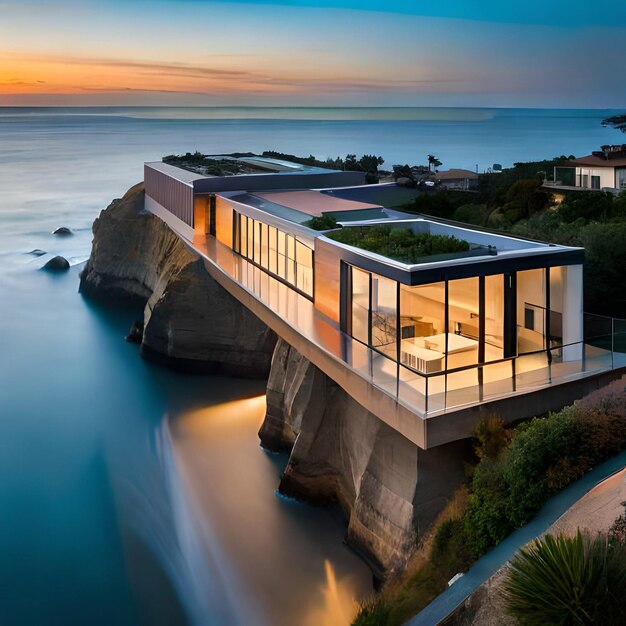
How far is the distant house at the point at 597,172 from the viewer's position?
3697 cm

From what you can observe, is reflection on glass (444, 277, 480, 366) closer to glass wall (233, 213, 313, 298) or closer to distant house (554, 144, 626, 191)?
glass wall (233, 213, 313, 298)

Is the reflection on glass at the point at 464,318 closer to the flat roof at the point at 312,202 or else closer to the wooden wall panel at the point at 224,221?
the flat roof at the point at 312,202

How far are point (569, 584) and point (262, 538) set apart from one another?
400 inches

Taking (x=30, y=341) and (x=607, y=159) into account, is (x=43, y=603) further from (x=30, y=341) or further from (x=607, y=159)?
(x=607, y=159)

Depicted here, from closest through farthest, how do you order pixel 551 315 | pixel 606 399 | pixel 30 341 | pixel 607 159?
pixel 606 399, pixel 551 315, pixel 30 341, pixel 607 159

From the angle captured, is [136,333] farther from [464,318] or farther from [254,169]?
[464,318]

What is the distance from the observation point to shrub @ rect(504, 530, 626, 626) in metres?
8.16

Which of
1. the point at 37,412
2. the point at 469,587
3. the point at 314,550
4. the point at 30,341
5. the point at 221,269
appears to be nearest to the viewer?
the point at 469,587

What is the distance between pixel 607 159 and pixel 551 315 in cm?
Answer: 2676

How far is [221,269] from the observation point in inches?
944

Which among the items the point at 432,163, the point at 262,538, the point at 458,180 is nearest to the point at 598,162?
the point at 458,180

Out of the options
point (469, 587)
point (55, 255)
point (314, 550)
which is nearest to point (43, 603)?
point (314, 550)

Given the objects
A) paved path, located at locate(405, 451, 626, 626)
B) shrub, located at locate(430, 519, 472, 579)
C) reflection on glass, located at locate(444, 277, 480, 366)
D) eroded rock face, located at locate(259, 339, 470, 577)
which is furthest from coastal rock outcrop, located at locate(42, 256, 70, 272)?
paved path, located at locate(405, 451, 626, 626)

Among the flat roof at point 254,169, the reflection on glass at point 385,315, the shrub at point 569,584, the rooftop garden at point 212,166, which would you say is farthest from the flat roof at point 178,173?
the shrub at point 569,584
